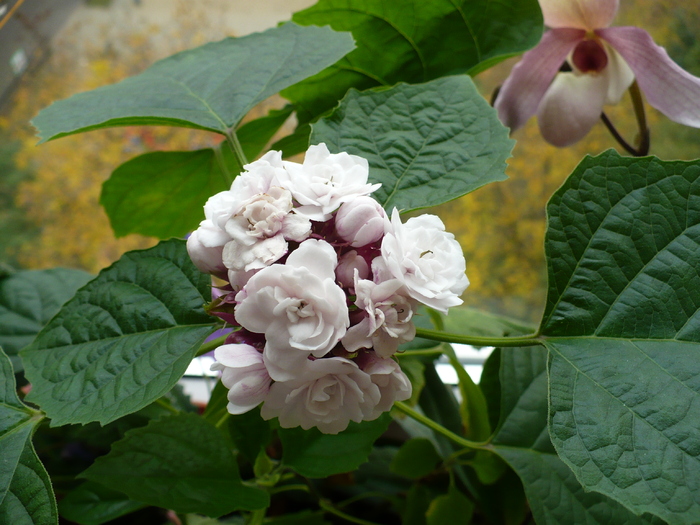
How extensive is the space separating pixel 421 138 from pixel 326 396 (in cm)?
26

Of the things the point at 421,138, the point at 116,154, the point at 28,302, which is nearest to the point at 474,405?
the point at 421,138

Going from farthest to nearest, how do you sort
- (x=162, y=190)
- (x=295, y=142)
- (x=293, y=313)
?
(x=162, y=190)
(x=295, y=142)
(x=293, y=313)

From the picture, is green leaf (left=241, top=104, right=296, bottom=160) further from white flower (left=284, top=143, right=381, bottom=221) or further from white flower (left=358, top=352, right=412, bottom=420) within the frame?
white flower (left=358, top=352, right=412, bottom=420)

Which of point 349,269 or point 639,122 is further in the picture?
point 639,122

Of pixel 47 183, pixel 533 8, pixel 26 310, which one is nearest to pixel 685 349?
pixel 533 8

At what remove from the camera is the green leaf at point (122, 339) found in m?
0.39

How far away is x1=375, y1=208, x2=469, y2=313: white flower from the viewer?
0.31 metres

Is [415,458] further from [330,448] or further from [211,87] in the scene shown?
[211,87]

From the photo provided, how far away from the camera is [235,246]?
332mm

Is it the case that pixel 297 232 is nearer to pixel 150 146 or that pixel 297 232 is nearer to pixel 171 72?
pixel 171 72

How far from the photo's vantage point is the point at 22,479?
15.6 inches

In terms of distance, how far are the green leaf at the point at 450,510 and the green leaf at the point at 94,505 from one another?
274mm

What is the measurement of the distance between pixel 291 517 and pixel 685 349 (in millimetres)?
401

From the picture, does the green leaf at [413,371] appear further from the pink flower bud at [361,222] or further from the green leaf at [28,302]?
the green leaf at [28,302]
